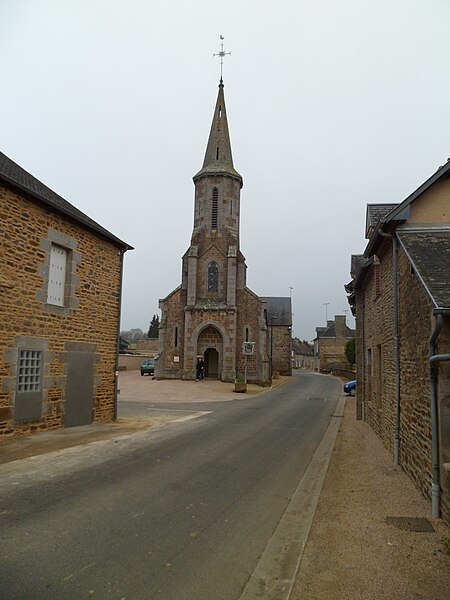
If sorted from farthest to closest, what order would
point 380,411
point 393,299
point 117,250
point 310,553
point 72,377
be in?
point 117,250 < point 72,377 < point 380,411 < point 393,299 < point 310,553

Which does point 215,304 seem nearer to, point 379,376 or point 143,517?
point 379,376

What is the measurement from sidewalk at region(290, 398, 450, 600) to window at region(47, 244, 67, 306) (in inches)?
324

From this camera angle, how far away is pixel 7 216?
1048 centimetres

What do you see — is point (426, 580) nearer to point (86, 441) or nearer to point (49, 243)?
point (86, 441)

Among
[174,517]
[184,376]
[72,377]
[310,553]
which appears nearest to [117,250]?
[72,377]

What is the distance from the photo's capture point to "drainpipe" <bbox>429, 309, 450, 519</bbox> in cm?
588

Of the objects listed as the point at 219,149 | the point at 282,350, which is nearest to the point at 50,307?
the point at 219,149

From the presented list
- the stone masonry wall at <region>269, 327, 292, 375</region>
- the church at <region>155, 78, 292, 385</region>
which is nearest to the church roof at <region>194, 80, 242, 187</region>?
the church at <region>155, 78, 292, 385</region>

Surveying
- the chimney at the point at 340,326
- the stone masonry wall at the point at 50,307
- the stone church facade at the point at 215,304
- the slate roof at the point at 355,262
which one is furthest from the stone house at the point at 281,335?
the stone masonry wall at the point at 50,307

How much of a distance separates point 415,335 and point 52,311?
887cm

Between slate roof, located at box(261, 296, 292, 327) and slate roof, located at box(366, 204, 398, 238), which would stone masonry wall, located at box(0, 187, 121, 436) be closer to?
slate roof, located at box(366, 204, 398, 238)

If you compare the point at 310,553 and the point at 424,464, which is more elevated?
the point at 424,464

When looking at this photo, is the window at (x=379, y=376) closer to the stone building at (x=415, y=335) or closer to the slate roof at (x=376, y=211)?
the stone building at (x=415, y=335)

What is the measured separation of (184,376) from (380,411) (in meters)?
25.6
